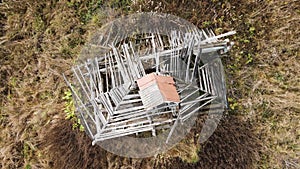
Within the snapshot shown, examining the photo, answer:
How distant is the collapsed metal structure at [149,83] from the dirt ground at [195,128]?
0.23 meters

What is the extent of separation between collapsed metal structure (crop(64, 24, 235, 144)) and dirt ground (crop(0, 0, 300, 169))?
0.76 ft

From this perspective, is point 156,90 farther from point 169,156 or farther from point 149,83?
point 169,156

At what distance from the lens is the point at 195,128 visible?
280cm

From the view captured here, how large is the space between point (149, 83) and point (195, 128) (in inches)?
26.9

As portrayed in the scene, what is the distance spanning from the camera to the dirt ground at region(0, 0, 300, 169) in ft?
9.42

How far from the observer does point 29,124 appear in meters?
3.13

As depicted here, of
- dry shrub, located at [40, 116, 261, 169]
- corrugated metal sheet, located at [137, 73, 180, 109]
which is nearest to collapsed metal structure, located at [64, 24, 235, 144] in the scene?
corrugated metal sheet, located at [137, 73, 180, 109]

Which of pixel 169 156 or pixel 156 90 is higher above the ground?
pixel 156 90

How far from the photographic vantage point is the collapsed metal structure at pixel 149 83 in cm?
258

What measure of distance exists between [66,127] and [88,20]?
1.07 metres

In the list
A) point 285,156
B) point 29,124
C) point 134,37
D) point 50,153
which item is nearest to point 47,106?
point 29,124

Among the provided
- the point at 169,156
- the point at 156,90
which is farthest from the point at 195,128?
the point at 156,90

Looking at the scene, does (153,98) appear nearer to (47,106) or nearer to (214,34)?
(214,34)

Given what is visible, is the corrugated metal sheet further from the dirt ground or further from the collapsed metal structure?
the dirt ground
